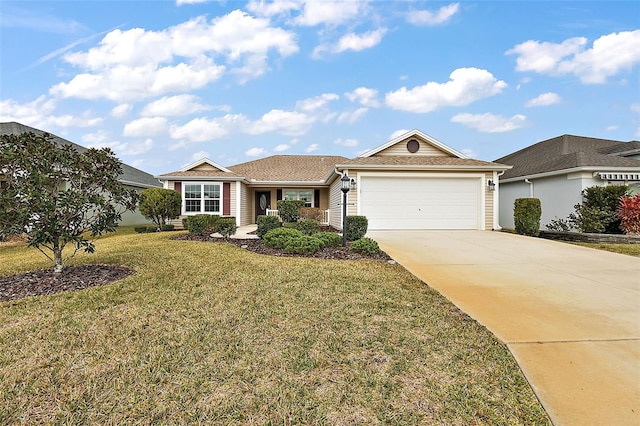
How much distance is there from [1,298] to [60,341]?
2350 mm

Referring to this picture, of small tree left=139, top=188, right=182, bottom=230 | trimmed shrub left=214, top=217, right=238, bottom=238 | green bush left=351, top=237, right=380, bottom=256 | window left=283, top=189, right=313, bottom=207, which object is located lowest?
green bush left=351, top=237, right=380, bottom=256

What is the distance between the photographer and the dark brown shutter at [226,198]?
53.5 ft

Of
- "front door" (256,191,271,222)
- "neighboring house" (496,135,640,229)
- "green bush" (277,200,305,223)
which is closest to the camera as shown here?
"neighboring house" (496,135,640,229)

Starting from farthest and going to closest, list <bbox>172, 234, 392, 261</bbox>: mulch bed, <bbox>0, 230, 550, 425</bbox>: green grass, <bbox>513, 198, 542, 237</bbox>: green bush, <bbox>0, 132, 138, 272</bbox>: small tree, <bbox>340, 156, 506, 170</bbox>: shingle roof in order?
<bbox>340, 156, 506, 170</bbox>: shingle roof < <bbox>513, 198, 542, 237</bbox>: green bush < <bbox>172, 234, 392, 261</bbox>: mulch bed < <bbox>0, 132, 138, 272</bbox>: small tree < <bbox>0, 230, 550, 425</bbox>: green grass

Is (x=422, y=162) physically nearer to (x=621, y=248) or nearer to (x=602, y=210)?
(x=602, y=210)

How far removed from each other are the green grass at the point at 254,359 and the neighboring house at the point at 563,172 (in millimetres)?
11481

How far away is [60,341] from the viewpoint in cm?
307

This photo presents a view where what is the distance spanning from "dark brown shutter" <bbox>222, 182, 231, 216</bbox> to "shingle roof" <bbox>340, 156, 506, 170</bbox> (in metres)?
6.70

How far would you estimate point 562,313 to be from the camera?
375 cm

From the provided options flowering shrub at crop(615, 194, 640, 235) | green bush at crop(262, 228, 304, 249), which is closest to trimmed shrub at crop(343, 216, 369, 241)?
green bush at crop(262, 228, 304, 249)

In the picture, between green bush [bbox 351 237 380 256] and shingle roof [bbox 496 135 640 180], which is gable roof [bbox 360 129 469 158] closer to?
shingle roof [bbox 496 135 640 180]

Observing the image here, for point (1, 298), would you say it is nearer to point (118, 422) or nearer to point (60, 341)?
point (60, 341)

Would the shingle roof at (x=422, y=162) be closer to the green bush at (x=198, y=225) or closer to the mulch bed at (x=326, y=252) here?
the mulch bed at (x=326, y=252)

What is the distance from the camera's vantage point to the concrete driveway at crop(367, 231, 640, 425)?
2.28m
